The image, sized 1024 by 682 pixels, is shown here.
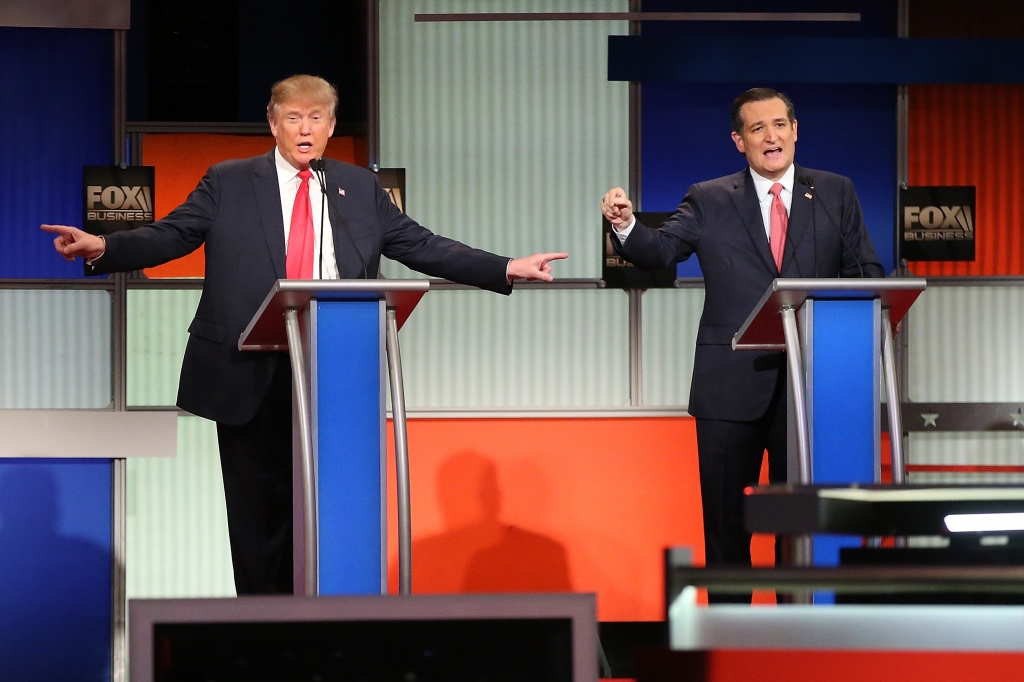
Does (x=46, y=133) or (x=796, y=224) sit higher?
(x=46, y=133)

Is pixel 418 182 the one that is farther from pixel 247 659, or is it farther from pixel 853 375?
pixel 247 659

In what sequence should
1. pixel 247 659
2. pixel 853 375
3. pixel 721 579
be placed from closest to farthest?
pixel 721 579, pixel 247 659, pixel 853 375

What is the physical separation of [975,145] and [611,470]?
1.77 meters

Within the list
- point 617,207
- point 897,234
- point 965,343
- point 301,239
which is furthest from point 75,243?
point 965,343

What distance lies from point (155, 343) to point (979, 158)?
3.02 meters

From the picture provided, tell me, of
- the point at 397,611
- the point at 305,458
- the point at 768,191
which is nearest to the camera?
the point at 397,611

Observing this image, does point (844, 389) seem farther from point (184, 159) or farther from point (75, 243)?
point (184, 159)

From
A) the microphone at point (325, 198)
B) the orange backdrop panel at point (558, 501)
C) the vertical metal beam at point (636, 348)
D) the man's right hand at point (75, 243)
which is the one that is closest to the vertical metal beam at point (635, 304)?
the vertical metal beam at point (636, 348)

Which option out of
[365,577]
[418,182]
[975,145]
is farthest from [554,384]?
[365,577]

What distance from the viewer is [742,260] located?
296cm

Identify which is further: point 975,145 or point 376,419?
point 975,145

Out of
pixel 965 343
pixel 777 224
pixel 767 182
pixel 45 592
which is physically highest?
pixel 767 182

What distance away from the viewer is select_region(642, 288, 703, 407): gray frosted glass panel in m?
4.12

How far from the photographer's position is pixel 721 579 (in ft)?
2.15
